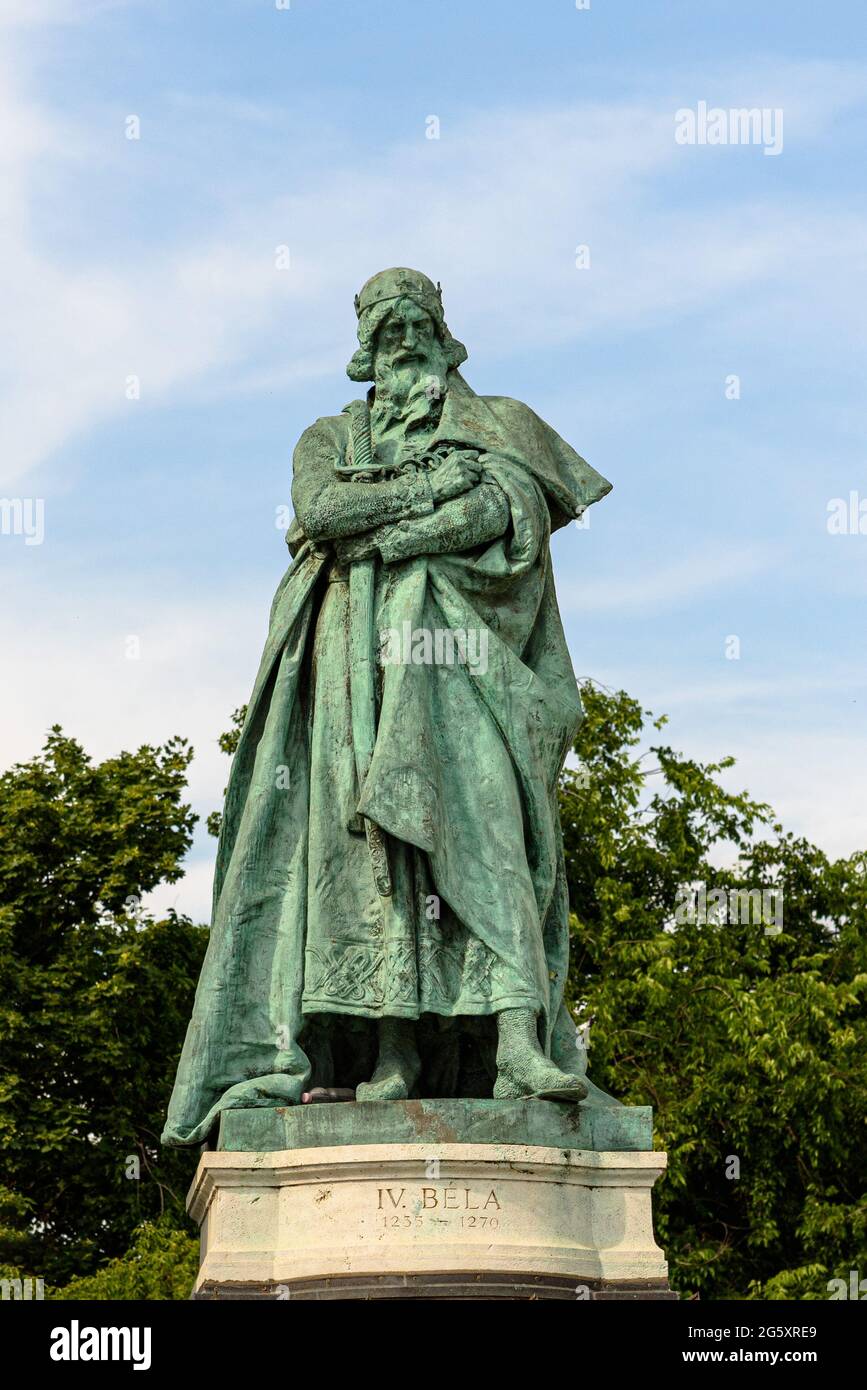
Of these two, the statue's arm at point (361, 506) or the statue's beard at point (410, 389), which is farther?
the statue's beard at point (410, 389)

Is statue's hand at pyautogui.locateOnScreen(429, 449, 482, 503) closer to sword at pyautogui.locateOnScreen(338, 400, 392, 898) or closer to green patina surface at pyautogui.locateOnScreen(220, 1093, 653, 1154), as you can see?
sword at pyautogui.locateOnScreen(338, 400, 392, 898)

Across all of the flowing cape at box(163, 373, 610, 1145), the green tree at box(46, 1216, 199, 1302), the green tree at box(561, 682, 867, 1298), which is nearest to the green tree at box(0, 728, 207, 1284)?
the green tree at box(46, 1216, 199, 1302)

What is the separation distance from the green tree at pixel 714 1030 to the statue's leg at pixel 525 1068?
1650cm

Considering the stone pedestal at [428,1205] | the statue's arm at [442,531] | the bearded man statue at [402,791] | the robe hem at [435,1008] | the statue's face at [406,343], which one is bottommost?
the stone pedestal at [428,1205]

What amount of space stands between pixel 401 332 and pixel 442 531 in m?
1.18

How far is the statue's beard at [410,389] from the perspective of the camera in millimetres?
10969

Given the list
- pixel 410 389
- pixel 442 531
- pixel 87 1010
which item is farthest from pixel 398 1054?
pixel 87 1010

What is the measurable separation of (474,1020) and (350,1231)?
1.18 metres

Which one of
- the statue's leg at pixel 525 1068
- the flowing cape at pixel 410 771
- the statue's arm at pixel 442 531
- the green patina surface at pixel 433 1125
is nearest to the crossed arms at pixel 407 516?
the statue's arm at pixel 442 531

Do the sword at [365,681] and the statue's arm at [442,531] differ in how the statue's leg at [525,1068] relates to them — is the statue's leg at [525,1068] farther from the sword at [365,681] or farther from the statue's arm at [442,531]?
the statue's arm at [442,531]

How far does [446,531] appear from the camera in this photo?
10336mm

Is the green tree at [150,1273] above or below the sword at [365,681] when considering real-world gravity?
below

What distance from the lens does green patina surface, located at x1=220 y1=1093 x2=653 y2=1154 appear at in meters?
9.24
